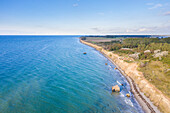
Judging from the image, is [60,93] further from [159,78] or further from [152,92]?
[159,78]

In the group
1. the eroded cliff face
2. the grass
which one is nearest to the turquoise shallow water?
the eroded cliff face

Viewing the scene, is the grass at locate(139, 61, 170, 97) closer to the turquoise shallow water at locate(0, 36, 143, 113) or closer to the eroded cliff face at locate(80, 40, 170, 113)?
the eroded cliff face at locate(80, 40, 170, 113)

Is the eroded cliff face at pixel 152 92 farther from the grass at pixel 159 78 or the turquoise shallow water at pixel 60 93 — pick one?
the turquoise shallow water at pixel 60 93

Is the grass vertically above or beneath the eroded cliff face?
above

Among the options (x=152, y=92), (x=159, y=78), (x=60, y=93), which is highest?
(x=159, y=78)

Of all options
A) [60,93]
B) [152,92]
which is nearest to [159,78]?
[152,92]

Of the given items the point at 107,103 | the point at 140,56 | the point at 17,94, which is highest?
the point at 140,56

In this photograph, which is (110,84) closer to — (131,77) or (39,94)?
(131,77)

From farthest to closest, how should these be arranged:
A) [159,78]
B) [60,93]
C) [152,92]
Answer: [159,78] < [60,93] < [152,92]

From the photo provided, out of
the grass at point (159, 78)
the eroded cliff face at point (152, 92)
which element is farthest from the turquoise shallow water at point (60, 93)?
the grass at point (159, 78)

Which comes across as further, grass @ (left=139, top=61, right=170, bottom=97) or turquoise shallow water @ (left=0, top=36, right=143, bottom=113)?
grass @ (left=139, top=61, right=170, bottom=97)

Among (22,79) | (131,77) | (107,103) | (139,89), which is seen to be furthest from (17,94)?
(131,77)
